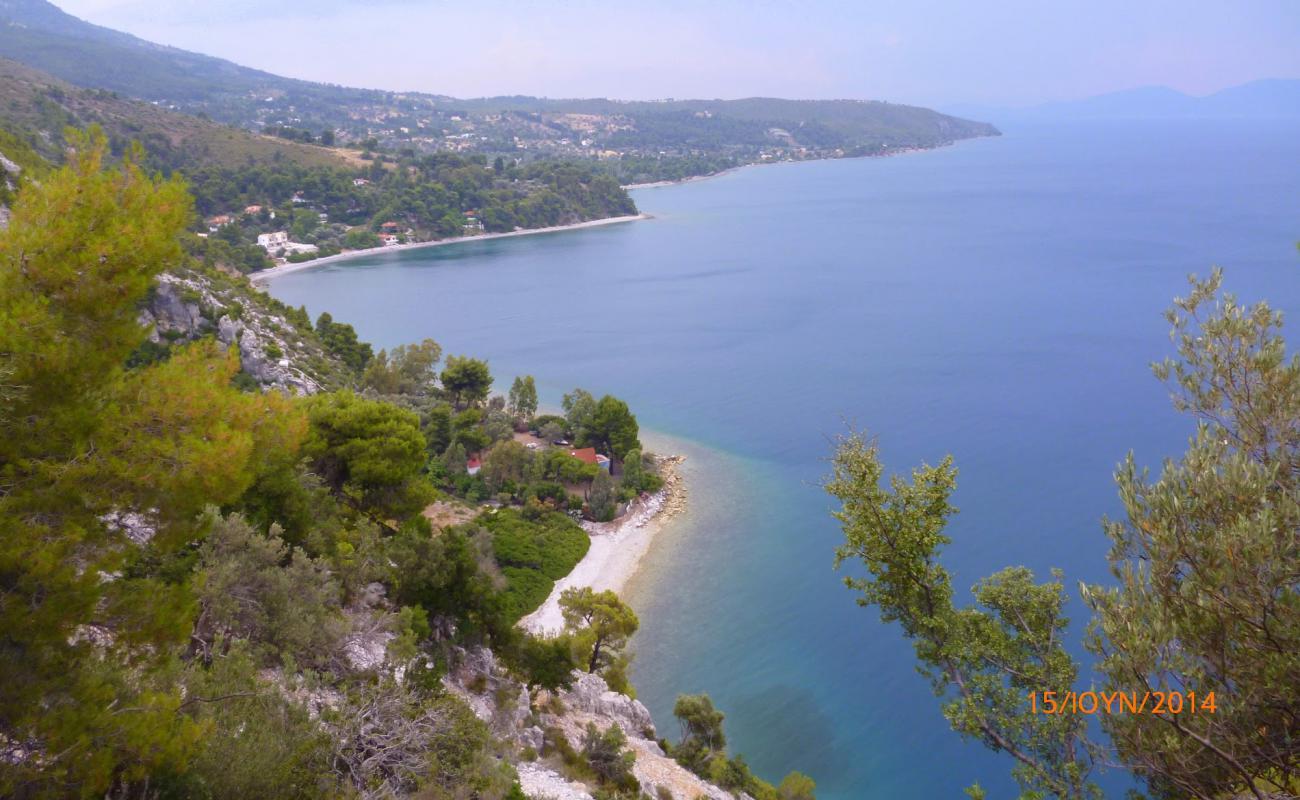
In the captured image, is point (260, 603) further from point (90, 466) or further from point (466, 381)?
point (466, 381)

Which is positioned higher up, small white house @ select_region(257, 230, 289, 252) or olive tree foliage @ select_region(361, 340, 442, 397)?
small white house @ select_region(257, 230, 289, 252)

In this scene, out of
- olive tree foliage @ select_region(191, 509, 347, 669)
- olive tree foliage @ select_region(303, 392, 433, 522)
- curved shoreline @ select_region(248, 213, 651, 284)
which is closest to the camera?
olive tree foliage @ select_region(191, 509, 347, 669)

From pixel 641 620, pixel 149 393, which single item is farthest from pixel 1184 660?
pixel 641 620

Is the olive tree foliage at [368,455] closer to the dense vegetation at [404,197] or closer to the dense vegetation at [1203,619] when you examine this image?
the dense vegetation at [1203,619]

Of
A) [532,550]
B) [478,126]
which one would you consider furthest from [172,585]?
[478,126]

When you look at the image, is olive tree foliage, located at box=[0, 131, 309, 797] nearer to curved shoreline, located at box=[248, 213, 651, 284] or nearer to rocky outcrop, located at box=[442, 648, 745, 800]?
rocky outcrop, located at box=[442, 648, 745, 800]

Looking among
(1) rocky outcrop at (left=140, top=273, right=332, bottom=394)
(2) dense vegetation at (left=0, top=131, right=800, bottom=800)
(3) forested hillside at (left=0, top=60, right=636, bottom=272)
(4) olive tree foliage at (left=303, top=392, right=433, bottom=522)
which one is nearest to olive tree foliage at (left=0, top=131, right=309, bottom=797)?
(2) dense vegetation at (left=0, top=131, right=800, bottom=800)

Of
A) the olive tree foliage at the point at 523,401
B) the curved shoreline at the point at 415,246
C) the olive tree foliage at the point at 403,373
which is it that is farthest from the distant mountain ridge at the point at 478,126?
the olive tree foliage at the point at 523,401

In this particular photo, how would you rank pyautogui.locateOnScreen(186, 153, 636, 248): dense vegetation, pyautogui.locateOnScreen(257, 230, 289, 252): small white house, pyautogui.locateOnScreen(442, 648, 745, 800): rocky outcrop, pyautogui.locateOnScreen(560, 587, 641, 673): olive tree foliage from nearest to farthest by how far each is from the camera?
1. pyautogui.locateOnScreen(442, 648, 745, 800): rocky outcrop
2. pyautogui.locateOnScreen(560, 587, 641, 673): olive tree foliage
3. pyautogui.locateOnScreen(257, 230, 289, 252): small white house
4. pyautogui.locateOnScreen(186, 153, 636, 248): dense vegetation
